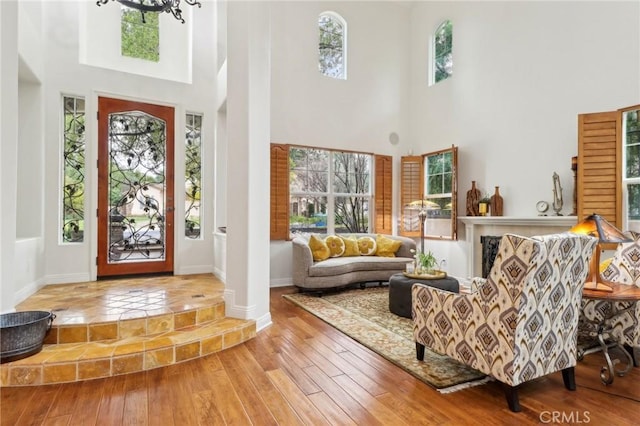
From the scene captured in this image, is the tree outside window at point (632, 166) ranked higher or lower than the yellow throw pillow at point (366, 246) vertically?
higher

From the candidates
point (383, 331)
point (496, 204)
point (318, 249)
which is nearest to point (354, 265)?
point (318, 249)

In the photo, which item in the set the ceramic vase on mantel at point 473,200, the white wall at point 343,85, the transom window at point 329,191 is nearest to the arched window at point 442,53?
the white wall at point 343,85

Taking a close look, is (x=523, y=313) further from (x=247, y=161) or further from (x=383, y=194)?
(x=383, y=194)

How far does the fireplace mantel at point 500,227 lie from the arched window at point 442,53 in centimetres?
285

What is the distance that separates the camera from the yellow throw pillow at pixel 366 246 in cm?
591

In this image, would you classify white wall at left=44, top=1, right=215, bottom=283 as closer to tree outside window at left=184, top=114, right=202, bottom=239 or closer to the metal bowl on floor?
tree outside window at left=184, top=114, right=202, bottom=239

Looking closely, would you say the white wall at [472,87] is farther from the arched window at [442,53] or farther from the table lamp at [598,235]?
the table lamp at [598,235]

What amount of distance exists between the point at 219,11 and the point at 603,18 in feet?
17.4

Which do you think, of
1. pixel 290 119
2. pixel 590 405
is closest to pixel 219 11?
pixel 290 119

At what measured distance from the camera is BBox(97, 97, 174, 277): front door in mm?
4812

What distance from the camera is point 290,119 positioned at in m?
6.08

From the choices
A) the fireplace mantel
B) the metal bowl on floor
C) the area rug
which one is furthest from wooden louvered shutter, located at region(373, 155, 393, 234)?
the metal bowl on floor

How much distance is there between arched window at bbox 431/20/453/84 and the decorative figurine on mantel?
2835 millimetres

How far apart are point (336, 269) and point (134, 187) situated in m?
3.12
